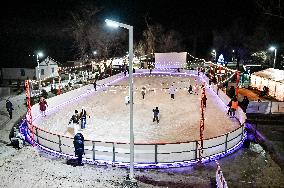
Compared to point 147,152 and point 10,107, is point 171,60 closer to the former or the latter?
point 10,107

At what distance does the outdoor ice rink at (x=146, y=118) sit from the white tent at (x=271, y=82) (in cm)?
494

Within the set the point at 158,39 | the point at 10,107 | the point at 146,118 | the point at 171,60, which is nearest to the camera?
the point at 146,118

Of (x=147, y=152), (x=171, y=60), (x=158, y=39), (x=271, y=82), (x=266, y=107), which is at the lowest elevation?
(x=147, y=152)

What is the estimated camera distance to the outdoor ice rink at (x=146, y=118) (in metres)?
19.0

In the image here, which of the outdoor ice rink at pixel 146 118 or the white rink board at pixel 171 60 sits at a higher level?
the white rink board at pixel 171 60

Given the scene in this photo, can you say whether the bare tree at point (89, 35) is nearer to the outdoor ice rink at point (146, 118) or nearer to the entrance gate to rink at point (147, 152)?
the outdoor ice rink at point (146, 118)

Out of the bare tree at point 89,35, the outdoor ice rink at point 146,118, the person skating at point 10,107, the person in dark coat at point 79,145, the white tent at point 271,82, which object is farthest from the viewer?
the bare tree at point 89,35

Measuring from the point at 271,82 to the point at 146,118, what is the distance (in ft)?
45.4

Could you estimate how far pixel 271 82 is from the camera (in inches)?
1179

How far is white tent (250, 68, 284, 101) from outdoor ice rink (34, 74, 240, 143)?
4939 mm

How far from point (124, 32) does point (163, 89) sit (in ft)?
110

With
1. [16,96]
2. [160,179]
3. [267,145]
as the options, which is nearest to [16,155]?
[160,179]

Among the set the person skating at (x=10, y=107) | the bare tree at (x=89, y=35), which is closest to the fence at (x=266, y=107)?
the person skating at (x=10, y=107)

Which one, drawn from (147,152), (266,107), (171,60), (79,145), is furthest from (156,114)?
(171,60)
